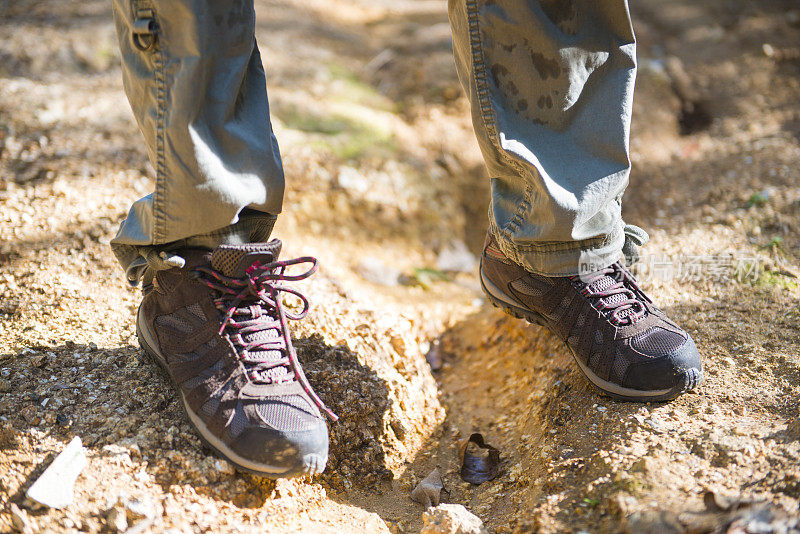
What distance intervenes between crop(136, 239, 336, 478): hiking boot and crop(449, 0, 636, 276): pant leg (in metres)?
0.58

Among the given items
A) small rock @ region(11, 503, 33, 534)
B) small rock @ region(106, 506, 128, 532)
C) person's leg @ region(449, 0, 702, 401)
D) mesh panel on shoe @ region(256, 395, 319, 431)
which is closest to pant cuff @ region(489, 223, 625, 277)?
person's leg @ region(449, 0, 702, 401)

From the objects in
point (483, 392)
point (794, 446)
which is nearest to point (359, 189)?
point (483, 392)

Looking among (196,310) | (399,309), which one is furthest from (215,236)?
(399,309)

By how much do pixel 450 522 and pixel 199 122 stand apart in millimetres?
1020

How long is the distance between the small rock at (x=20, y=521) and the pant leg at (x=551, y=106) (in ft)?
4.00

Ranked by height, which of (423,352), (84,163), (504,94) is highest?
(504,94)

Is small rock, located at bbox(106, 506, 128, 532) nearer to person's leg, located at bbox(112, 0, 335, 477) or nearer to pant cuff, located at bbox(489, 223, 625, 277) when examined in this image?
person's leg, located at bbox(112, 0, 335, 477)

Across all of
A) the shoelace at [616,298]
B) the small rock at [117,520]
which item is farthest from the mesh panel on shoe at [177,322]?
the shoelace at [616,298]

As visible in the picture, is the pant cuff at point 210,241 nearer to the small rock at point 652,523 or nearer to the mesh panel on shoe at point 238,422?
the mesh panel on shoe at point 238,422

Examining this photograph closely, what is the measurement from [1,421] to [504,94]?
1394 mm

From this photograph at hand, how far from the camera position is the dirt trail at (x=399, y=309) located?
1.30m

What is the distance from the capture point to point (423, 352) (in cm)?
212

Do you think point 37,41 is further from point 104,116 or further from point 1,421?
point 1,421

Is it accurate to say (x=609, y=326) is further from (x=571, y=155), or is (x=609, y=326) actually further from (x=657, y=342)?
(x=571, y=155)
